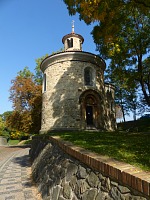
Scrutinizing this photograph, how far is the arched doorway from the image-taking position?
60.8ft

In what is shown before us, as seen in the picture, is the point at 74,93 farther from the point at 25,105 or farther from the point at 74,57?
the point at 25,105

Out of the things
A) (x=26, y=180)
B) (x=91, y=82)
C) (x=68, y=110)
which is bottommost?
(x=26, y=180)

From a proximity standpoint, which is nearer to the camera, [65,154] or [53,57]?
[65,154]

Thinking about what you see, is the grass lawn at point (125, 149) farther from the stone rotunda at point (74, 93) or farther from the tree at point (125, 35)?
the stone rotunda at point (74, 93)

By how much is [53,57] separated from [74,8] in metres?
11.0

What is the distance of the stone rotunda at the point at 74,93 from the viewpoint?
18.1 m

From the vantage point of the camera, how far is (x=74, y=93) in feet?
60.1

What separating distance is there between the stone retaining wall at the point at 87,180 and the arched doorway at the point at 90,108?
40.0 feet

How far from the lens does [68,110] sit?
18000 millimetres

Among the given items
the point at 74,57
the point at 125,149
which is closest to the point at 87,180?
the point at 125,149

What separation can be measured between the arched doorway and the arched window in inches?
47.0

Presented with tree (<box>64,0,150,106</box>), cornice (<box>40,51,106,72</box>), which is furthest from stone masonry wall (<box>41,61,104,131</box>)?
tree (<box>64,0,150,106</box>)

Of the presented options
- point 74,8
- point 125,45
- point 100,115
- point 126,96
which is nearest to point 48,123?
point 100,115

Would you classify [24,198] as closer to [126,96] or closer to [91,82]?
[91,82]
